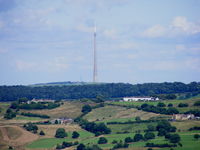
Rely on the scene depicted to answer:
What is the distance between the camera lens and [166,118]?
150 metres

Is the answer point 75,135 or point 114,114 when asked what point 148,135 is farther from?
point 114,114

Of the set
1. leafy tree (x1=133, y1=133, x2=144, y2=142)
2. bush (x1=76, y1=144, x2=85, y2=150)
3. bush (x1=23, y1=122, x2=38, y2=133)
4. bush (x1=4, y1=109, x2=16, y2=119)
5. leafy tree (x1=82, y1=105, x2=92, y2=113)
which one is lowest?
bush (x1=76, y1=144, x2=85, y2=150)

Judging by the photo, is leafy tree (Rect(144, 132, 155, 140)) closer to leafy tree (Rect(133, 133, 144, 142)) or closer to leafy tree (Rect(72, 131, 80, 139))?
leafy tree (Rect(133, 133, 144, 142))

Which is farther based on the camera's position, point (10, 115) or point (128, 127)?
point (10, 115)

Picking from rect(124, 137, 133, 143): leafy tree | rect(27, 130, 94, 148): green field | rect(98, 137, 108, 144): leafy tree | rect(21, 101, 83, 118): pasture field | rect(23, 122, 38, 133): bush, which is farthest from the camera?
rect(21, 101, 83, 118): pasture field

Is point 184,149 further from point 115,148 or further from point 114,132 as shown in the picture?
point 114,132

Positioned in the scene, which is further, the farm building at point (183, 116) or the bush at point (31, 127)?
the farm building at point (183, 116)

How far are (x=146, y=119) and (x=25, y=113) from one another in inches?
1787

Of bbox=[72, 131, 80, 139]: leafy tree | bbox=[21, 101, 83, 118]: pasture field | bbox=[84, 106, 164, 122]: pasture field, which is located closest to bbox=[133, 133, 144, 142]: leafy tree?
bbox=[72, 131, 80, 139]: leafy tree

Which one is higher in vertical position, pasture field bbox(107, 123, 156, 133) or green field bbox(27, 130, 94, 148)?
pasture field bbox(107, 123, 156, 133)

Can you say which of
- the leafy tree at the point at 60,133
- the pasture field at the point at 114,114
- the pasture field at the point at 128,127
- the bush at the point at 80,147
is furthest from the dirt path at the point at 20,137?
the pasture field at the point at 114,114

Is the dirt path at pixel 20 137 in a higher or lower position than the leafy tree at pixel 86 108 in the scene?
lower

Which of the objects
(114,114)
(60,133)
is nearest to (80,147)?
(60,133)

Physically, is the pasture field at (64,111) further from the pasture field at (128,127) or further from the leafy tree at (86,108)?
the pasture field at (128,127)
